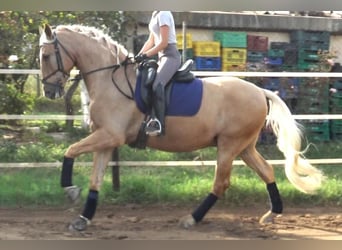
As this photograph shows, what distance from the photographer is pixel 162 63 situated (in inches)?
258

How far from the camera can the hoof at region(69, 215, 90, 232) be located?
638 cm

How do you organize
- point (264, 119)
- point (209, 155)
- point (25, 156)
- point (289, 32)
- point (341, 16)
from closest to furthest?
1. point (264, 119)
2. point (25, 156)
3. point (209, 155)
4. point (289, 32)
5. point (341, 16)

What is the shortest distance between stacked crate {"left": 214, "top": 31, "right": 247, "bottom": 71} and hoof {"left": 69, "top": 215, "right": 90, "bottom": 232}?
482 centimetres

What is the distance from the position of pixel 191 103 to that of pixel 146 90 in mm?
472

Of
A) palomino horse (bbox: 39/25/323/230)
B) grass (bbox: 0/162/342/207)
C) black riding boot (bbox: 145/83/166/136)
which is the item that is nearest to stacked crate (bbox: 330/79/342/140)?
grass (bbox: 0/162/342/207)

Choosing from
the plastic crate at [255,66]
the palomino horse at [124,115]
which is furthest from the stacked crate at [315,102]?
the palomino horse at [124,115]

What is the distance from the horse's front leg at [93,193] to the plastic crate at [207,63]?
4.22 meters

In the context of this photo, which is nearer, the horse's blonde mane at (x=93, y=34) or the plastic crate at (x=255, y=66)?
the horse's blonde mane at (x=93, y=34)

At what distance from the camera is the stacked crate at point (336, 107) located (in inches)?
406

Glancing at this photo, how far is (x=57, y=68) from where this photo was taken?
649 centimetres

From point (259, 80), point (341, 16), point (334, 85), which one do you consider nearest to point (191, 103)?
point (259, 80)

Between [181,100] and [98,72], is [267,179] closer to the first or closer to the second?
[181,100]

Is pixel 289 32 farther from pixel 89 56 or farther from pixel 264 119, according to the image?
pixel 89 56

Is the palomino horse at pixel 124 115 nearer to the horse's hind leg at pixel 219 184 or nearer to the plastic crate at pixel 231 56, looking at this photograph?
the horse's hind leg at pixel 219 184
